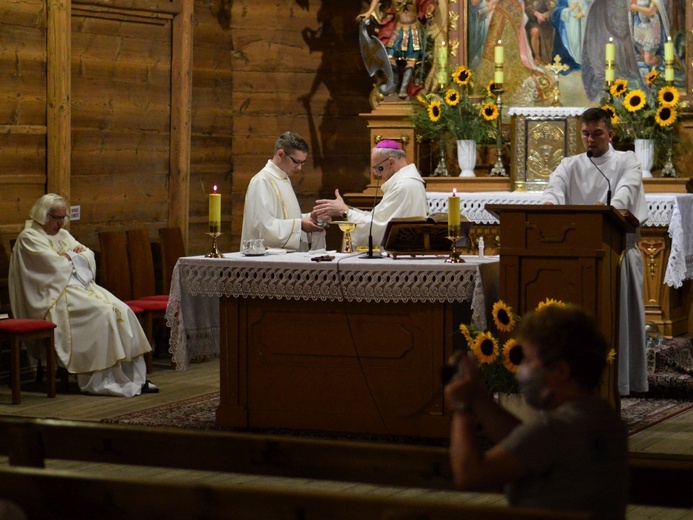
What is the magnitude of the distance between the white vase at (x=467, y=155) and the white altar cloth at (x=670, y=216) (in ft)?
1.84

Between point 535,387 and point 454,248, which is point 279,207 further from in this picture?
point 535,387

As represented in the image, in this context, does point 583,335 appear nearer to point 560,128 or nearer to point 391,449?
point 391,449

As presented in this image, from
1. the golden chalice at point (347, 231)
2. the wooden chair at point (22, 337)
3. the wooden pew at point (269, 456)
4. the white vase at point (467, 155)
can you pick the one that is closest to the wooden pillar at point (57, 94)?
the wooden chair at point (22, 337)

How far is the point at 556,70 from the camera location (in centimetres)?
1035

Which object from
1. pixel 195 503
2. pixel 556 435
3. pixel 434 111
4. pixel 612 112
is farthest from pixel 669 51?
pixel 195 503

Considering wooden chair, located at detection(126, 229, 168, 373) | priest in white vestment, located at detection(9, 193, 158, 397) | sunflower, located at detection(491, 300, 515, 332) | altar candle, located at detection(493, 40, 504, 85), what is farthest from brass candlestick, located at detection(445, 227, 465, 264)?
altar candle, located at detection(493, 40, 504, 85)

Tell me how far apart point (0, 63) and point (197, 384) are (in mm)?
2580

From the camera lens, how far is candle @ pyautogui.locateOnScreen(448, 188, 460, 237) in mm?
6289

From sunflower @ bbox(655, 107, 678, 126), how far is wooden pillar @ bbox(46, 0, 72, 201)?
4.44 meters

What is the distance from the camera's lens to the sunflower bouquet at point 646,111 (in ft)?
31.4

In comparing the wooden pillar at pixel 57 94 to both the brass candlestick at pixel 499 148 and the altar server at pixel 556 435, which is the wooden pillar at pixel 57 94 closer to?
the brass candlestick at pixel 499 148

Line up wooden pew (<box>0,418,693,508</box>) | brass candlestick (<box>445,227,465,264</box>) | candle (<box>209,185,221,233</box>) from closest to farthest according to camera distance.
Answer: wooden pew (<box>0,418,693,508</box>)
brass candlestick (<box>445,227,465,264</box>)
candle (<box>209,185,221,233</box>)

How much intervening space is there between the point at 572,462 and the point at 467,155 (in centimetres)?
779

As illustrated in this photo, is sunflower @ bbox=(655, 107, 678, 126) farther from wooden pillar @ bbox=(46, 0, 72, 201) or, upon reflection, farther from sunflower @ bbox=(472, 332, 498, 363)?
wooden pillar @ bbox=(46, 0, 72, 201)
